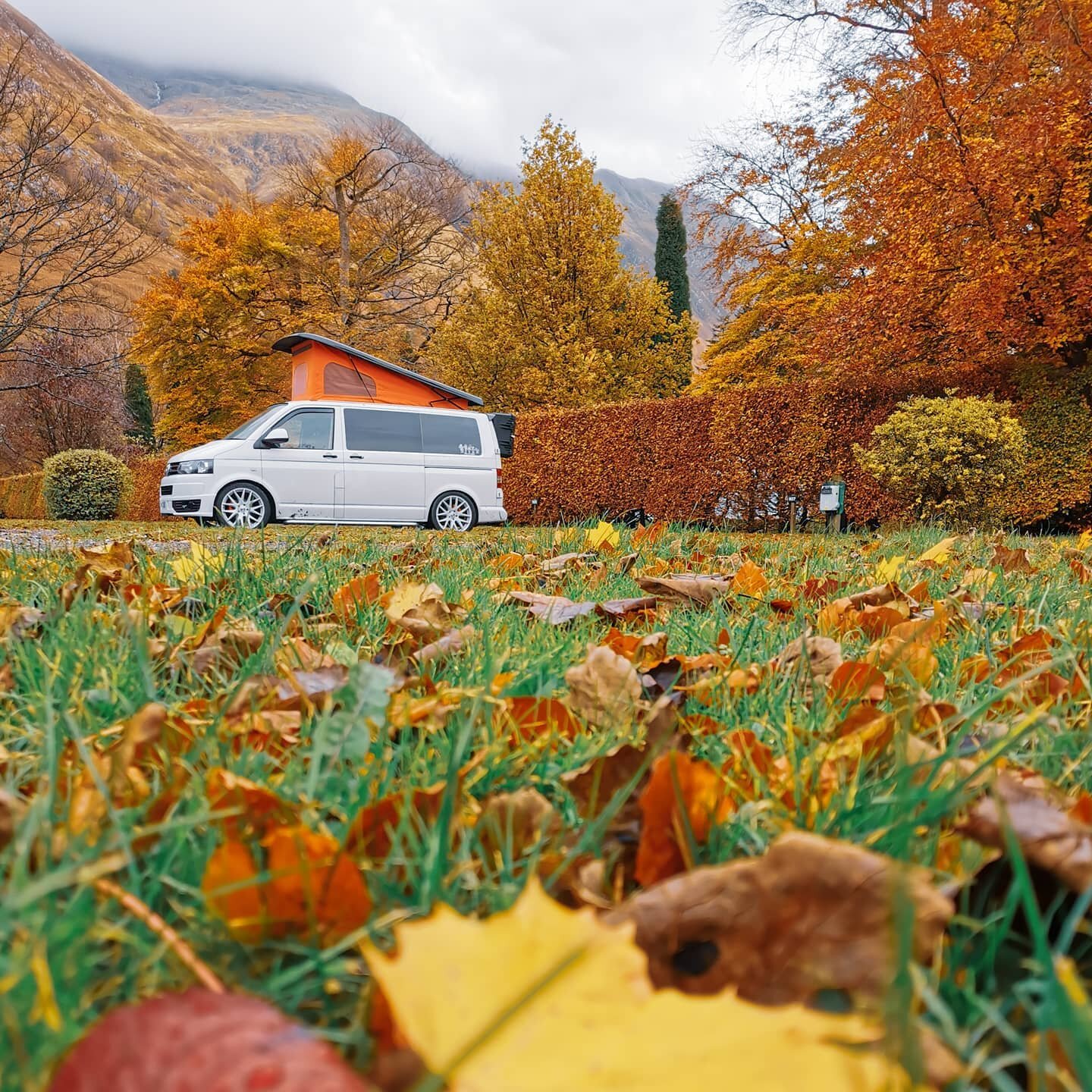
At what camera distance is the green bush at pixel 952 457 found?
366 inches

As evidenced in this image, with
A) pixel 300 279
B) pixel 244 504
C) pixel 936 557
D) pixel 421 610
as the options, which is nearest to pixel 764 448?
pixel 244 504

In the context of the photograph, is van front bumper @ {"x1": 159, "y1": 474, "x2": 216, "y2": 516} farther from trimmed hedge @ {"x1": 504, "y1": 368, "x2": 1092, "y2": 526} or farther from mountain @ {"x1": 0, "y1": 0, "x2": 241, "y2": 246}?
mountain @ {"x1": 0, "y1": 0, "x2": 241, "y2": 246}

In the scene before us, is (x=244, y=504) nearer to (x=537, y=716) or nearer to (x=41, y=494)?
(x=41, y=494)

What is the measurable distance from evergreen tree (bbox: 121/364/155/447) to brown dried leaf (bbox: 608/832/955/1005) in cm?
4009

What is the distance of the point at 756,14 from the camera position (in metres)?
16.5

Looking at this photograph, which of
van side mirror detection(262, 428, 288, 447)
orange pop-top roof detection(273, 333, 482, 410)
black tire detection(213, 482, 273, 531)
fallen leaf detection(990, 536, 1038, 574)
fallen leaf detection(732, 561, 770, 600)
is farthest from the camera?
orange pop-top roof detection(273, 333, 482, 410)

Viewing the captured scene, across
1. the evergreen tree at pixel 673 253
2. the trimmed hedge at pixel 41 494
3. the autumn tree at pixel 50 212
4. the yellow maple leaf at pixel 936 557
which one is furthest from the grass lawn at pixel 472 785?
the evergreen tree at pixel 673 253

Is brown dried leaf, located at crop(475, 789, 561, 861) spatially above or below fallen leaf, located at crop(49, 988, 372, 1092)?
below

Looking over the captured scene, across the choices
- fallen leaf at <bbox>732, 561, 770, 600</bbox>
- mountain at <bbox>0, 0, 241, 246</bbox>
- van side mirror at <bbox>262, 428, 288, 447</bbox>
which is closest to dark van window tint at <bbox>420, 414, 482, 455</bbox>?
van side mirror at <bbox>262, 428, 288, 447</bbox>

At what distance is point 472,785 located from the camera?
0.93m

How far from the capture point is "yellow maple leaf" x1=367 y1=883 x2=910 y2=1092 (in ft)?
1.20

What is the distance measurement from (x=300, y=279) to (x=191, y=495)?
675 inches

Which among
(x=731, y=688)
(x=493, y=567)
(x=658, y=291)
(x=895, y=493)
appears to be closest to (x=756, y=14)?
(x=658, y=291)

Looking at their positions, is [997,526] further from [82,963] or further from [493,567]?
[82,963]
